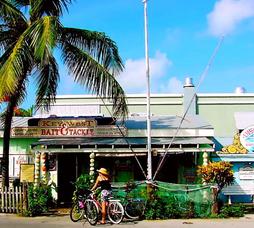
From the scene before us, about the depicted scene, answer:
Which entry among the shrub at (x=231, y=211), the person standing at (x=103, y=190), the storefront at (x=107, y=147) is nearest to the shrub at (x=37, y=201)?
the person standing at (x=103, y=190)

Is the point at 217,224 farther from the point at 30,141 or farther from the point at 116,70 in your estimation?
the point at 30,141

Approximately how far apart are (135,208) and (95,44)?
6138mm

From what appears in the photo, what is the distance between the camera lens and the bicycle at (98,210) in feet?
48.0

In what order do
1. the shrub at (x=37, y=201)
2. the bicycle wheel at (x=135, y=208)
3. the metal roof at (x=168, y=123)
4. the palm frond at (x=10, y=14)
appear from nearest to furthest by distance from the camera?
the bicycle wheel at (x=135, y=208)
the shrub at (x=37, y=201)
the palm frond at (x=10, y=14)
the metal roof at (x=168, y=123)

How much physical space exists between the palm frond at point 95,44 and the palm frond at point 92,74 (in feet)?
0.95

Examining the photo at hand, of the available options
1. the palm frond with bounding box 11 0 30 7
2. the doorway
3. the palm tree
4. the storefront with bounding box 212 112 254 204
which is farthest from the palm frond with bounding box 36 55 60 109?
the storefront with bounding box 212 112 254 204

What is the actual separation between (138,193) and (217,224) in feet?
9.15

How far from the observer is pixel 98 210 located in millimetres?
14758

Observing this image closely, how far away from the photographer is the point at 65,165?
21.7 metres

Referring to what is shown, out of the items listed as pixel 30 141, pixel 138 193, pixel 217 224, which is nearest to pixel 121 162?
pixel 30 141

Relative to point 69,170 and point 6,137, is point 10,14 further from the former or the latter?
point 69,170

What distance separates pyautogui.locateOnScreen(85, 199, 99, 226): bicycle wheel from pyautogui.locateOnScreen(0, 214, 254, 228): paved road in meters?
0.18

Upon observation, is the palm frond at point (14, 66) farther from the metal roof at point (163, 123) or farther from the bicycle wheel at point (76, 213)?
the metal roof at point (163, 123)

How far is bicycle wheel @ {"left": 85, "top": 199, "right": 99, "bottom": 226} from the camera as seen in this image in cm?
1457
